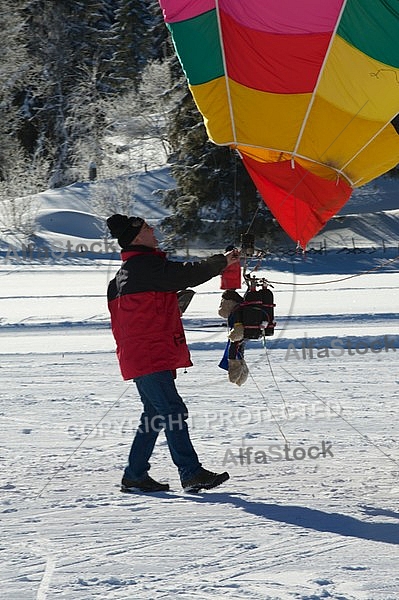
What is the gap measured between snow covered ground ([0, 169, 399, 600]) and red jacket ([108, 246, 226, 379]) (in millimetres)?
795

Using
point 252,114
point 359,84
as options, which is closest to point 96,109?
point 252,114

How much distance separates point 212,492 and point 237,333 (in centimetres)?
95

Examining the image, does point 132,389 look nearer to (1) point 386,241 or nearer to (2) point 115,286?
(2) point 115,286

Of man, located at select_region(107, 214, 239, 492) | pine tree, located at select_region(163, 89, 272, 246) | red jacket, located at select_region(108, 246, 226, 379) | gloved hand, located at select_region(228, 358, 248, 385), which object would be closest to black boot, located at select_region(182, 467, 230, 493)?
man, located at select_region(107, 214, 239, 492)

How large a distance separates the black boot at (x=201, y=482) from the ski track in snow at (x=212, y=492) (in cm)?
6

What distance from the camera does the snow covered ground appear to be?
155 inches

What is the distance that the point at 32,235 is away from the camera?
26938 millimetres

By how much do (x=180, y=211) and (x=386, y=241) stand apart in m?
6.58

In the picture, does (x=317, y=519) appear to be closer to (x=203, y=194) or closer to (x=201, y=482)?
(x=201, y=482)

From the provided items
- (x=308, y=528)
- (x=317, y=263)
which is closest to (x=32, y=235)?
(x=317, y=263)

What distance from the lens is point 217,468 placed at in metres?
5.76

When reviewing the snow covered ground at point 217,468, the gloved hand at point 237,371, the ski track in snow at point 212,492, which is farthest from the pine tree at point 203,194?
the gloved hand at point 237,371

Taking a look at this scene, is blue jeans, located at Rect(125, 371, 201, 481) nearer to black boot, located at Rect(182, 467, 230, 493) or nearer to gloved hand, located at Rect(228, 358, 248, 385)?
black boot, located at Rect(182, 467, 230, 493)

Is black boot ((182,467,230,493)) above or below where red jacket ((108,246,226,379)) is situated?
below
